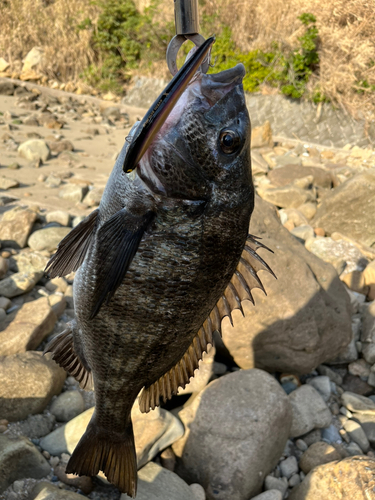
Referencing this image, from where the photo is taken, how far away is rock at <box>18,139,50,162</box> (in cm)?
896

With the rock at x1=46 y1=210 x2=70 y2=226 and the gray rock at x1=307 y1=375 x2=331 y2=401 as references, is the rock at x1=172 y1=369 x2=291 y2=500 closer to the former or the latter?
the gray rock at x1=307 y1=375 x2=331 y2=401

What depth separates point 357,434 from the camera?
396 centimetres

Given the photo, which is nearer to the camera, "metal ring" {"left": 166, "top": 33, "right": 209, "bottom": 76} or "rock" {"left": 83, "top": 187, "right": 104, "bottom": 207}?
"metal ring" {"left": 166, "top": 33, "right": 209, "bottom": 76}

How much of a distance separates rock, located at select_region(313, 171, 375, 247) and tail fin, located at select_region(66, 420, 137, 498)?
6130 millimetres

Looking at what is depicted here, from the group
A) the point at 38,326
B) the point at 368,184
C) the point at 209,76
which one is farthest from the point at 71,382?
the point at 368,184

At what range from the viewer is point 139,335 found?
70.1 inches

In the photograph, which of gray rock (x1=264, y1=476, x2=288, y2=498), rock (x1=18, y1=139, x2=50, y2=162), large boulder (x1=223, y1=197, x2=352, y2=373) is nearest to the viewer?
gray rock (x1=264, y1=476, x2=288, y2=498)

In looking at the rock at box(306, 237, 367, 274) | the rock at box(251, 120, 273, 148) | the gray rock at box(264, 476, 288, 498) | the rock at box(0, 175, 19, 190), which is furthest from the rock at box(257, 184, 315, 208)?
the gray rock at box(264, 476, 288, 498)

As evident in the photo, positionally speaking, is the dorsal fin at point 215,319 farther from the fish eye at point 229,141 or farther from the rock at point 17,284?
the rock at point 17,284

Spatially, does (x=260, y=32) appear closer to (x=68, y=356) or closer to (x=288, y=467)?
(x=288, y=467)

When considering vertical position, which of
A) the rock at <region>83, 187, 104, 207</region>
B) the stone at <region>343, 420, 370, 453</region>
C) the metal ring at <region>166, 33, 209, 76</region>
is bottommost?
the stone at <region>343, 420, 370, 453</region>

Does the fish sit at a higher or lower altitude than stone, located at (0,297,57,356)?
higher

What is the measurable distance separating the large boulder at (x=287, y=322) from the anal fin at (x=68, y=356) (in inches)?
78.5

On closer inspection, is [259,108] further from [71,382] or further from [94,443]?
[94,443]
